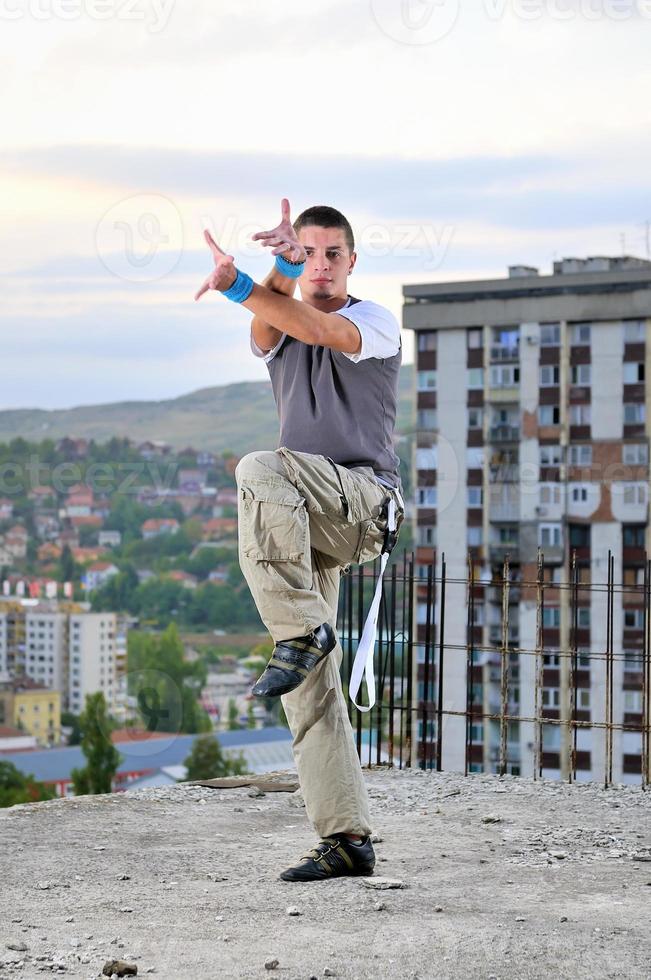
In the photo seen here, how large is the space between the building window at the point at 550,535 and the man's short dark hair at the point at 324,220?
157 ft

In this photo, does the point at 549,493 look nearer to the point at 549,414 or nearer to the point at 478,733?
the point at 549,414

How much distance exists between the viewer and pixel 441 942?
4039mm

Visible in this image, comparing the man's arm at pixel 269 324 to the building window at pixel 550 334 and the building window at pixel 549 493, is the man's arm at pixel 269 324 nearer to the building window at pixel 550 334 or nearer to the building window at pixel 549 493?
the building window at pixel 549 493

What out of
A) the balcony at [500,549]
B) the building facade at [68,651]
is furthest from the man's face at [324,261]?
the building facade at [68,651]

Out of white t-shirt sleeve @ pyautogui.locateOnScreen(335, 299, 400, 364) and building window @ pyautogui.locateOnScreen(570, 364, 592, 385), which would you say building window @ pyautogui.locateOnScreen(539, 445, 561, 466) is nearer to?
building window @ pyautogui.locateOnScreen(570, 364, 592, 385)

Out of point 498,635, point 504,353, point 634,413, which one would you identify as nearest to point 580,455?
point 634,413

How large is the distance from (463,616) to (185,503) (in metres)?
48.3

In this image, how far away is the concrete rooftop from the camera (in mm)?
3920

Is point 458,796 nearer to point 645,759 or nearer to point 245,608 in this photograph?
point 645,759

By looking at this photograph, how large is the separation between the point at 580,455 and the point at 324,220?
49066 mm

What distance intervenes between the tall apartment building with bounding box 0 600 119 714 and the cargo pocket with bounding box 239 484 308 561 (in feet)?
295

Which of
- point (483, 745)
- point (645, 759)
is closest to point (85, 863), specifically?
point (645, 759)

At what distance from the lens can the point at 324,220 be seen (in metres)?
4.73

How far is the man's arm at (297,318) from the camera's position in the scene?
13.9 feet
